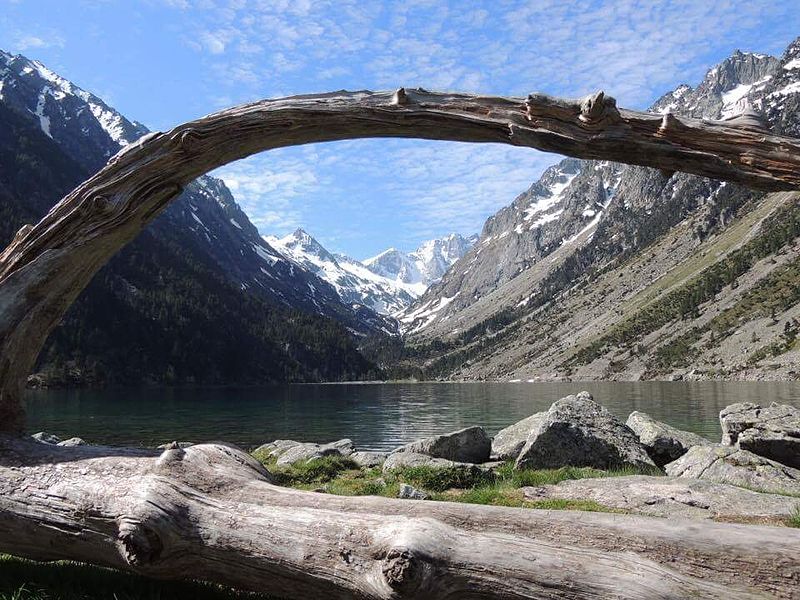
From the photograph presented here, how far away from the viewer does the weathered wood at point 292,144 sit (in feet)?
18.7

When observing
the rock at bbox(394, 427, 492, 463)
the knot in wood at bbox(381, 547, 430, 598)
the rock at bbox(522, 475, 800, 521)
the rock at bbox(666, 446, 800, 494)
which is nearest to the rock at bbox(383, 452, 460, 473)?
the rock at bbox(394, 427, 492, 463)

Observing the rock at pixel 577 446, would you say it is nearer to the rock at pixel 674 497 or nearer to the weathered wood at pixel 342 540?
the rock at pixel 674 497

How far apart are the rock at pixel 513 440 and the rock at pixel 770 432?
6986 mm

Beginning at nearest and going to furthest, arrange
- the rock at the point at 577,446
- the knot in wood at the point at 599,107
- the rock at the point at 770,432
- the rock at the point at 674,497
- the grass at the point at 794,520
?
the knot in wood at the point at 599,107
the grass at the point at 794,520
the rock at the point at 674,497
the rock at the point at 577,446
the rock at the point at 770,432

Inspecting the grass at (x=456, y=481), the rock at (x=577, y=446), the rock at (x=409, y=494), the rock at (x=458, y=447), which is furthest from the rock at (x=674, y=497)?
the rock at (x=458, y=447)

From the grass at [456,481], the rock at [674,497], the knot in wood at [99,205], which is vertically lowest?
the grass at [456,481]

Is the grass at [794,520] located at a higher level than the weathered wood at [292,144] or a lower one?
lower

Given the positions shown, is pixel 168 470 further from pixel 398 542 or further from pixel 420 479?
pixel 420 479

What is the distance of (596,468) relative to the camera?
18.3 m

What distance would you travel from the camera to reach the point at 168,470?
633cm

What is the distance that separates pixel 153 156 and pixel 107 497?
→ 4.44 metres

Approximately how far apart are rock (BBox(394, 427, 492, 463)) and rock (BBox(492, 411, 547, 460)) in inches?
23.5

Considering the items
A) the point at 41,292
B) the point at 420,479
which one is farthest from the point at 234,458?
the point at 420,479

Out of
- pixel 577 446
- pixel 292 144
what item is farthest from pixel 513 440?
pixel 292 144
